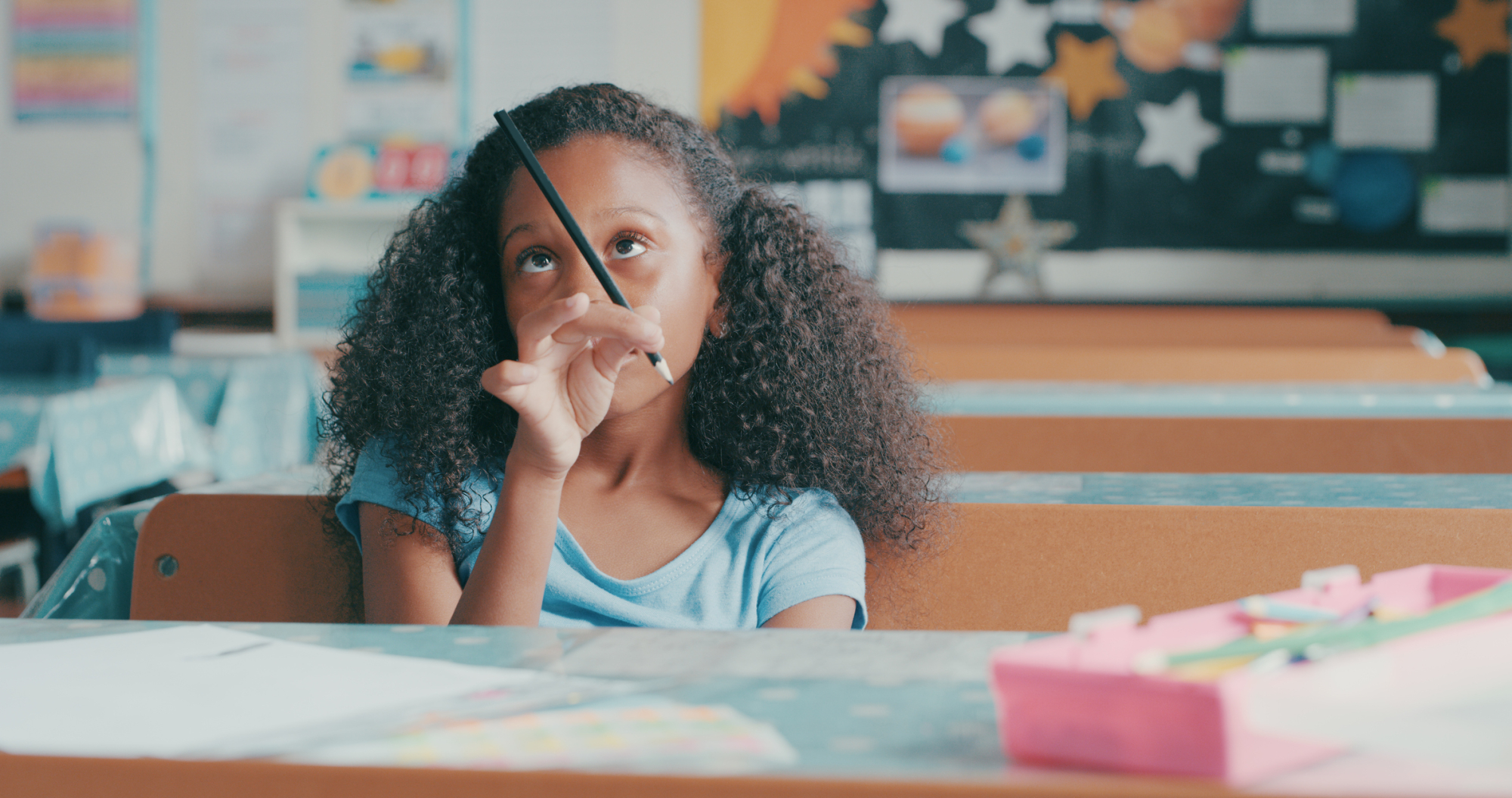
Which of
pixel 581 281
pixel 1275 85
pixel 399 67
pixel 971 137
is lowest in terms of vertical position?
pixel 581 281

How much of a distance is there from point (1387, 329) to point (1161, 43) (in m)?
1.52

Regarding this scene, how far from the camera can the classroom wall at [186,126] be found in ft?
14.2

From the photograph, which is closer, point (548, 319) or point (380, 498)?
point (548, 319)

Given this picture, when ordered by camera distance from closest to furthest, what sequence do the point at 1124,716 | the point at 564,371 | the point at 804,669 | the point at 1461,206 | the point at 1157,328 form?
the point at 1124,716 → the point at 804,669 → the point at 564,371 → the point at 1157,328 → the point at 1461,206

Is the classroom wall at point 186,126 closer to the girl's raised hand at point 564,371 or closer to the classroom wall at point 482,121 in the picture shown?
the classroom wall at point 482,121

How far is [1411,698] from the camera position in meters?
0.37

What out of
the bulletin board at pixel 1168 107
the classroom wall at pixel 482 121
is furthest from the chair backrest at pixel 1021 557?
the bulletin board at pixel 1168 107

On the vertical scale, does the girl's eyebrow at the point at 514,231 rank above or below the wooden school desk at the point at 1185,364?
above

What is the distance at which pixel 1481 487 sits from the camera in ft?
3.22

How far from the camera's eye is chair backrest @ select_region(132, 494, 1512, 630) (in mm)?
867

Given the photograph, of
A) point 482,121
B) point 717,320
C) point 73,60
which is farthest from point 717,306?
point 73,60

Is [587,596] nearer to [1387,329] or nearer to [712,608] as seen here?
[712,608]

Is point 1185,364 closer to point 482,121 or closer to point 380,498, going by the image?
point 380,498

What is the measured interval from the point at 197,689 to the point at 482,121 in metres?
3.91
